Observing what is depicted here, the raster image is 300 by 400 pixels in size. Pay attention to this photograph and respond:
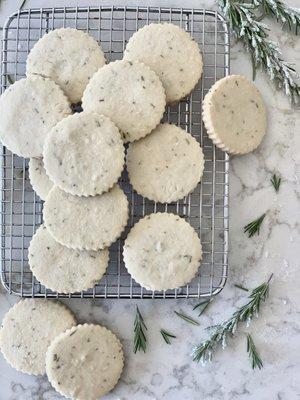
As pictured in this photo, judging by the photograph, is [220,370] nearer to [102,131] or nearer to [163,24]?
[102,131]

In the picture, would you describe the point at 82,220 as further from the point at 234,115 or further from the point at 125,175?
the point at 234,115

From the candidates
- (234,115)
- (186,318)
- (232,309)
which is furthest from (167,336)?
(234,115)

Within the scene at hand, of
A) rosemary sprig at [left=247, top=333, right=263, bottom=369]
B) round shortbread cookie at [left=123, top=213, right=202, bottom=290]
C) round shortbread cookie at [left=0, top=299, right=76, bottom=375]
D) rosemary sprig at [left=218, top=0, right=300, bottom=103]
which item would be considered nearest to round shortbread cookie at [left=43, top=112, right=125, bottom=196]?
round shortbread cookie at [left=123, top=213, right=202, bottom=290]

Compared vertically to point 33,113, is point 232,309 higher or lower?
lower

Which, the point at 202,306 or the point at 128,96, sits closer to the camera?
the point at 128,96

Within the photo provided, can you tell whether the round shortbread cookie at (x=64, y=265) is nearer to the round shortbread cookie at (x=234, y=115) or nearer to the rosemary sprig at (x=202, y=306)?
the rosemary sprig at (x=202, y=306)

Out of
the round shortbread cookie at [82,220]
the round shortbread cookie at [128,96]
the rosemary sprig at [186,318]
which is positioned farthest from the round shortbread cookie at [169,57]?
the rosemary sprig at [186,318]

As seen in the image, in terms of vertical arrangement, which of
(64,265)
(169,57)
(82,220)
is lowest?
(64,265)
